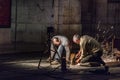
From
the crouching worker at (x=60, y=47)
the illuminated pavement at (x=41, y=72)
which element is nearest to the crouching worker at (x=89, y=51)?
the illuminated pavement at (x=41, y=72)

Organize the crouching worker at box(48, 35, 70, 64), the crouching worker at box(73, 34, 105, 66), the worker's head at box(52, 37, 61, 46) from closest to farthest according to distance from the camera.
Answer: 1. the crouching worker at box(73, 34, 105, 66)
2. the worker's head at box(52, 37, 61, 46)
3. the crouching worker at box(48, 35, 70, 64)

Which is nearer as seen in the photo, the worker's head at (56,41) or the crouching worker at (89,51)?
the crouching worker at (89,51)

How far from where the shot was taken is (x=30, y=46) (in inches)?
818

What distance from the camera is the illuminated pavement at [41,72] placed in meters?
13.2

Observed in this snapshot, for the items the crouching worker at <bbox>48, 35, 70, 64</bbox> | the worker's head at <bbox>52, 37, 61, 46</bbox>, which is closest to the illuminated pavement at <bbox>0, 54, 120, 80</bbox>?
the crouching worker at <bbox>48, 35, 70, 64</bbox>

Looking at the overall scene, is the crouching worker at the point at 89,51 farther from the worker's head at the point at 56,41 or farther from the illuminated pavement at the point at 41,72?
the worker's head at the point at 56,41

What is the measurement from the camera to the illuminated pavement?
1323cm

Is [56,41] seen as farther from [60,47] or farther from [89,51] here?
[89,51]

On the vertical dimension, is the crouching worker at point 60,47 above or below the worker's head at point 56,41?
below

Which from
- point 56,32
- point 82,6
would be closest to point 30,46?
point 56,32

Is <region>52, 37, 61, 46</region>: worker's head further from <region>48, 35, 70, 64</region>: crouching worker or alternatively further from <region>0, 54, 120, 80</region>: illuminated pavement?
<region>0, 54, 120, 80</region>: illuminated pavement

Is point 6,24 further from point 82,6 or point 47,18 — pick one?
point 82,6

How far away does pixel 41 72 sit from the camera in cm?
1417

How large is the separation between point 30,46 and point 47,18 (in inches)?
66.0
